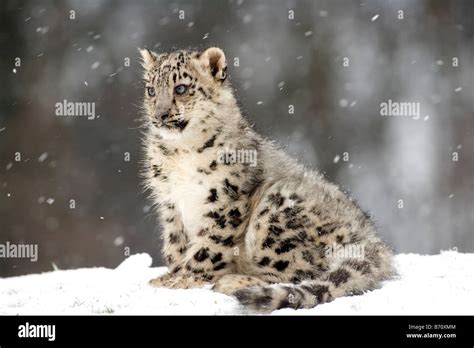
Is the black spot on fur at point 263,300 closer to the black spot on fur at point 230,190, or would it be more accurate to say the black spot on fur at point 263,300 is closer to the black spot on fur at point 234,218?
the black spot on fur at point 234,218

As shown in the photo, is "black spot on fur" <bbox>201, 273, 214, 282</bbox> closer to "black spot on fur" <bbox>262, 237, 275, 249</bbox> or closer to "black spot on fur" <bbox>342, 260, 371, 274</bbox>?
"black spot on fur" <bbox>262, 237, 275, 249</bbox>

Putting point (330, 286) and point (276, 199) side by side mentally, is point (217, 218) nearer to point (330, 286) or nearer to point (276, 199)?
point (276, 199)

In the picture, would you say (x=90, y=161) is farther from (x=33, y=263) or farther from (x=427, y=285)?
(x=427, y=285)

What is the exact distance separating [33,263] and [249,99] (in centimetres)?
766

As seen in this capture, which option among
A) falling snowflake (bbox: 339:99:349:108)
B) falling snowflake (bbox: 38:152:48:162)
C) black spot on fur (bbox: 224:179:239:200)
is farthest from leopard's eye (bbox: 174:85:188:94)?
falling snowflake (bbox: 38:152:48:162)

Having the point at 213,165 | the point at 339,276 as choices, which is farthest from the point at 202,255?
the point at 339,276

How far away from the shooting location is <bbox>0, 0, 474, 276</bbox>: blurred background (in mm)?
20062

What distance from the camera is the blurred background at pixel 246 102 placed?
20.1m

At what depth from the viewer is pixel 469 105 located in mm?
19875

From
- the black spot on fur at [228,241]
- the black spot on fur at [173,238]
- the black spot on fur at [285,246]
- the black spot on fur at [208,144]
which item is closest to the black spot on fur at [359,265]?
the black spot on fur at [285,246]

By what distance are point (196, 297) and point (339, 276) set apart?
5.57 ft

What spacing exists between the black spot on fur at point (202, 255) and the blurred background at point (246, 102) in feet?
33.5

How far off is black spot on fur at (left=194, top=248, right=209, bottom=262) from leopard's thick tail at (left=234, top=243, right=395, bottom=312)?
1.70 meters

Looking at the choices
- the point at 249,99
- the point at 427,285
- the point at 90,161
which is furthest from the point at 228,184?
the point at 90,161
